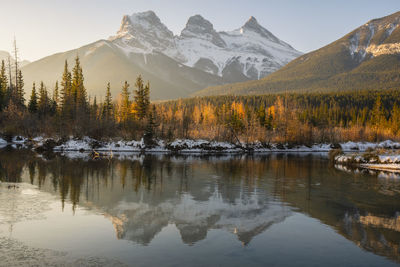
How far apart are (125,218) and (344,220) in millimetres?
10645

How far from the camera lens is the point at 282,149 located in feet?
282

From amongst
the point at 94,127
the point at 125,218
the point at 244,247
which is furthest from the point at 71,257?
the point at 94,127

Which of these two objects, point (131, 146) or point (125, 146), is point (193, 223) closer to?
point (125, 146)

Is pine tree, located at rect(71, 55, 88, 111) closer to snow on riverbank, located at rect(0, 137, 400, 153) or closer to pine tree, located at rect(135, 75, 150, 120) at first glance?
pine tree, located at rect(135, 75, 150, 120)

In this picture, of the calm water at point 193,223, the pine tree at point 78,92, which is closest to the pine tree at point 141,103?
the pine tree at point 78,92

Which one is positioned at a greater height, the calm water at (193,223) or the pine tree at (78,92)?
the pine tree at (78,92)

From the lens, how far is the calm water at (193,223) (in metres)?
11.5

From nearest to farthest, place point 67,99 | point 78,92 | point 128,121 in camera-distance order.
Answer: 1. point 128,121
2. point 67,99
3. point 78,92

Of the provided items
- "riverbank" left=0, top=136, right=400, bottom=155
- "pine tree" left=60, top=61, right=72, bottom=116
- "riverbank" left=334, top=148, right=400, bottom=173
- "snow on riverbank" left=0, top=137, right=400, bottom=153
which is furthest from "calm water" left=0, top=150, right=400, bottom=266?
"pine tree" left=60, top=61, right=72, bottom=116

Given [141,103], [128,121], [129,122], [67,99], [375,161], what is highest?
[67,99]

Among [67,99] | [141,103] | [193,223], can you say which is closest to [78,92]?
[67,99]

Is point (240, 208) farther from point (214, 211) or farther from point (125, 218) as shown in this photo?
point (125, 218)

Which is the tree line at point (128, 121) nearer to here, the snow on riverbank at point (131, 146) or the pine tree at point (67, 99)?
the pine tree at point (67, 99)

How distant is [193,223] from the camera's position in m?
15.5
